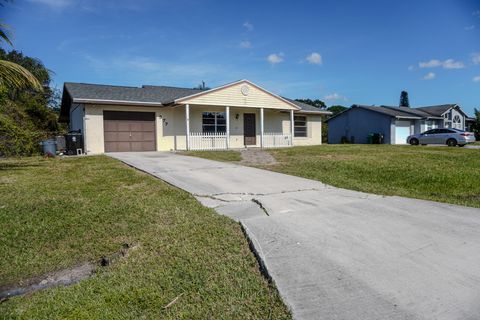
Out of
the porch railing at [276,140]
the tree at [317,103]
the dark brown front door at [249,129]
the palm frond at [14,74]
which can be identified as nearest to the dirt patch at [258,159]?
the palm frond at [14,74]

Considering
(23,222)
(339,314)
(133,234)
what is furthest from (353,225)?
(23,222)

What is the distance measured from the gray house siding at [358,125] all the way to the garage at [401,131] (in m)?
0.98

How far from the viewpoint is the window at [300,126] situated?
80.1 feet

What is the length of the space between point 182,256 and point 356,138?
33310 mm

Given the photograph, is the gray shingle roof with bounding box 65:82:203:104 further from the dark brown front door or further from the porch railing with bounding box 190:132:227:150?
the dark brown front door

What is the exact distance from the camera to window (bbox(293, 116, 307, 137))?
24.4 meters

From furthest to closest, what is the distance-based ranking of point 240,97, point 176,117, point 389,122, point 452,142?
point 389,122 < point 452,142 < point 240,97 < point 176,117

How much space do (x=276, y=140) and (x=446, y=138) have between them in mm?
13599

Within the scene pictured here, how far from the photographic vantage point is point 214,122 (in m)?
20.7

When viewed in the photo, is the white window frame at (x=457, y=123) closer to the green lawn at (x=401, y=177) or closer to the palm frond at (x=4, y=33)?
the green lawn at (x=401, y=177)

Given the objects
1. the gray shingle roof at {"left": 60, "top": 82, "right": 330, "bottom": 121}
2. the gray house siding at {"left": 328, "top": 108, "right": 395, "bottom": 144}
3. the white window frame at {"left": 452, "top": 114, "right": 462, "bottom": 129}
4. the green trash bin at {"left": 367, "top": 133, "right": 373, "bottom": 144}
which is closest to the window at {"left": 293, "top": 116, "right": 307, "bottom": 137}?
the gray shingle roof at {"left": 60, "top": 82, "right": 330, "bottom": 121}

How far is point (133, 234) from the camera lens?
4.45 m

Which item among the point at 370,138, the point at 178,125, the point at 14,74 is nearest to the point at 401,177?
the point at 14,74

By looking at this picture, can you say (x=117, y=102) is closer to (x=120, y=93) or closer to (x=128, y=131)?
(x=128, y=131)
